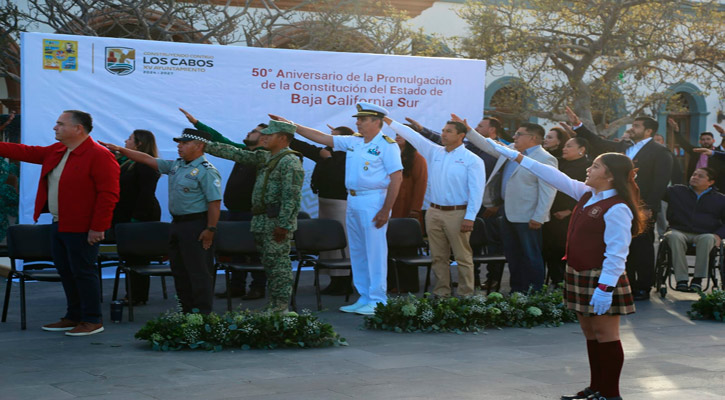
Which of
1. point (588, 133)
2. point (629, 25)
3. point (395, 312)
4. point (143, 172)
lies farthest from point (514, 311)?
point (629, 25)

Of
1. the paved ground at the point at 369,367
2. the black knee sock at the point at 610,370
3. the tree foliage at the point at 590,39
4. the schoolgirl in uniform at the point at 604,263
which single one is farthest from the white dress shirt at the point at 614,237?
the tree foliage at the point at 590,39

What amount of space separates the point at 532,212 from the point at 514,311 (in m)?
1.65

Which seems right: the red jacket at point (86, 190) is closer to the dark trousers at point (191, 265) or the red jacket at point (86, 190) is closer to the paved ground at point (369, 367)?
the dark trousers at point (191, 265)

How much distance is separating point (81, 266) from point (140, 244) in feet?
3.96

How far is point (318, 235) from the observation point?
10.2 m

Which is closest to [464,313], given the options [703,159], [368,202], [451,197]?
[368,202]

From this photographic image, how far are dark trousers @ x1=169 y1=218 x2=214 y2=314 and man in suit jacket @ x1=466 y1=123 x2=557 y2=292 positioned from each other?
3284mm

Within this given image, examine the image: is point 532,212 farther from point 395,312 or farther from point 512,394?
point 512,394

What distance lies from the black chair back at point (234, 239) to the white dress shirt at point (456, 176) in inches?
69.1

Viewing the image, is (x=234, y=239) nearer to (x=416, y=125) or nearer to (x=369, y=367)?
(x=416, y=125)

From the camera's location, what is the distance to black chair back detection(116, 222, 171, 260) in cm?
926

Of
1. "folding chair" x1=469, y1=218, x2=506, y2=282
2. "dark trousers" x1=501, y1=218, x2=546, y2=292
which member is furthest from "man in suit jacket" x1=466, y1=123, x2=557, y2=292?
"folding chair" x1=469, y1=218, x2=506, y2=282

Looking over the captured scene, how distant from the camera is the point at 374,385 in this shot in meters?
6.28

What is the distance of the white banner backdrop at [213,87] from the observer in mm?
10656
